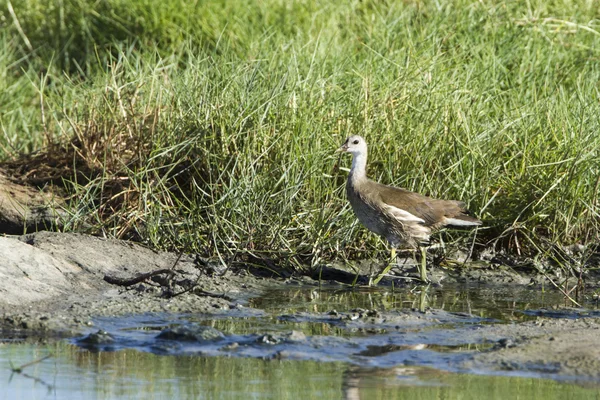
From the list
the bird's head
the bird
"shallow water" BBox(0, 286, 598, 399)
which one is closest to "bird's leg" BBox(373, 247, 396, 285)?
the bird

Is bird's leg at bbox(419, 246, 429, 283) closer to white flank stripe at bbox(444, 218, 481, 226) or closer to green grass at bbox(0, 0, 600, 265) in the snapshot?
white flank stripe at bbox(444, 218, 481, 226)

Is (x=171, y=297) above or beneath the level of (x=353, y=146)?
beneath

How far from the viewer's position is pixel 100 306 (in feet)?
19.7

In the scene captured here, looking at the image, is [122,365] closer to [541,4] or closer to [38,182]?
[38,182]

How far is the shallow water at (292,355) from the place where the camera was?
178 inches

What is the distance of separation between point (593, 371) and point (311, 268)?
2.77 m

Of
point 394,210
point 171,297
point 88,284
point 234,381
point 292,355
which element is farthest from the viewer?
point 394,210

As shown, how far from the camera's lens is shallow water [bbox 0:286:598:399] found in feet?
14.9

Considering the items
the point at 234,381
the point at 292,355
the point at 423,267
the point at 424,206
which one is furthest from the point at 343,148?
the point at 234,381

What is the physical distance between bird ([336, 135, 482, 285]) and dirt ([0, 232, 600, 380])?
0.32 m

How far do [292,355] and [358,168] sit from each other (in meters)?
2.44

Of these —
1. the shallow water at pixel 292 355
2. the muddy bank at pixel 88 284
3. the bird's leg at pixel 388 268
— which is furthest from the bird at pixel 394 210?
the muddy bank at pixel 88 284

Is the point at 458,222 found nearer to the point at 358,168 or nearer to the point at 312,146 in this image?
the point at 358,168

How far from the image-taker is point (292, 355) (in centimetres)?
512
